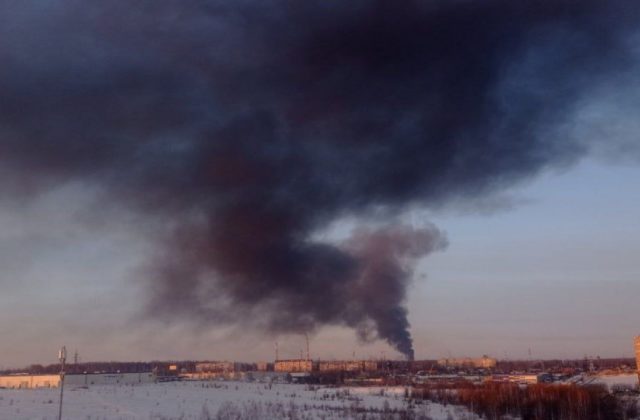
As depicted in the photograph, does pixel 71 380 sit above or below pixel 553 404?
above

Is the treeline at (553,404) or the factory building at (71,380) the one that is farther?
the factory building at (71,380)

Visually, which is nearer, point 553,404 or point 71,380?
point 553,404

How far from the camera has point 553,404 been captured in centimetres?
5194

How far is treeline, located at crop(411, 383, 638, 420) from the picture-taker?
49594 millimetres

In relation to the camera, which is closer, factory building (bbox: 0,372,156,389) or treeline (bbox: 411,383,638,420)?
treeline (bbox: 411,383,638,420)

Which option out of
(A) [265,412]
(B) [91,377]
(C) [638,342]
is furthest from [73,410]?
(B) [91,377]

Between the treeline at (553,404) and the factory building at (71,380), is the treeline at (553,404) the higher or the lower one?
the lower one

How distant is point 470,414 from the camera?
51062mm

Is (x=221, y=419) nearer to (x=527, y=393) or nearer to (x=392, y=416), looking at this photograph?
(x=392, y=416)

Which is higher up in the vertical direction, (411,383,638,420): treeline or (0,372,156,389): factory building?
(0,372,156,389): factory building

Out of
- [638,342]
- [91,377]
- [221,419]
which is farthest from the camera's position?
[91,377]

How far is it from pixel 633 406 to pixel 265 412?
3081 cm

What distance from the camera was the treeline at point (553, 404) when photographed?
163 ft

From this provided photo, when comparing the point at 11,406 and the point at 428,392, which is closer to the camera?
the point at 11,406
